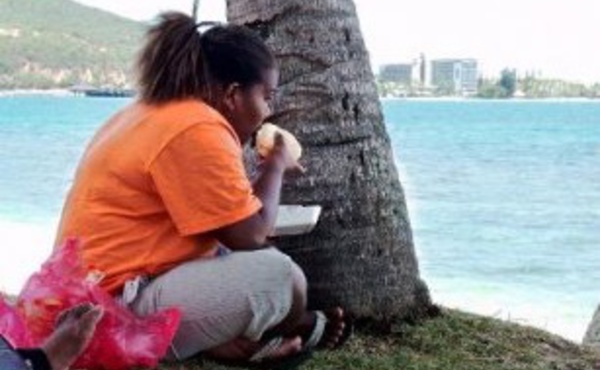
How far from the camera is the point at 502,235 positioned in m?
24.9

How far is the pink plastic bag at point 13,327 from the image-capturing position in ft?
12.4

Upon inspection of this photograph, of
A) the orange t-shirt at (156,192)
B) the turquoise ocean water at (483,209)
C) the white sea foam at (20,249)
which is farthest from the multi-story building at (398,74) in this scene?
the orange t-shirt at (156,192)

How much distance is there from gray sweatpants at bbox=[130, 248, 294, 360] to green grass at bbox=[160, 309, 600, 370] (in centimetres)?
57

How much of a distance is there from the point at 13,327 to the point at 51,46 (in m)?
63.6

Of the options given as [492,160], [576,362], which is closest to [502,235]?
[576,362]

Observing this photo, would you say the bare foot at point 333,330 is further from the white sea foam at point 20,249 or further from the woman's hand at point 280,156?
the white sea foam at point 20,249

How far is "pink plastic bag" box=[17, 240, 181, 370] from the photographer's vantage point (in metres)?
3.98

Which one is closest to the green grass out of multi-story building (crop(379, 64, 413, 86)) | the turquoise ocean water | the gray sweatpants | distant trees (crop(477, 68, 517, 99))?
the gray sweatpants

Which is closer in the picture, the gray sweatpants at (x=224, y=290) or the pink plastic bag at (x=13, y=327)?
the pink plastic bag at (x=13, y=327)

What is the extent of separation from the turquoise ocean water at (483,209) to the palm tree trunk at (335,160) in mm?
894

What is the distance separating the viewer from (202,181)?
3.99 metres

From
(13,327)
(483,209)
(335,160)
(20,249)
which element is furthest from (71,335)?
(483,209)

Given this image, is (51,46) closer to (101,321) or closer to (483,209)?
(483,209)

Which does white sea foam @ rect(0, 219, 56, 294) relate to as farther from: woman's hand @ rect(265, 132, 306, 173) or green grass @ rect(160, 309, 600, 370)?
woman's hand @ rect(265, 132, 306, 173)
